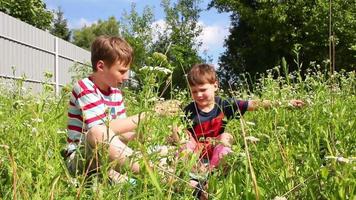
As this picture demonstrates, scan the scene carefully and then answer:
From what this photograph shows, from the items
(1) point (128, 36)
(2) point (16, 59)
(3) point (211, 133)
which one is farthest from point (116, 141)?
(1) point (128, 36)

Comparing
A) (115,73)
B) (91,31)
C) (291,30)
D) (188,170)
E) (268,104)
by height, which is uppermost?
(91,31)

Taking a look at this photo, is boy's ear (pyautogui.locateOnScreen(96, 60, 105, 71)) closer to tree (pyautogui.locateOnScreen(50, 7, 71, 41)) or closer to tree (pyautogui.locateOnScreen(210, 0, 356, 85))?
tree (pyautogui.locateOnScreen(210, 0, 356, 85))

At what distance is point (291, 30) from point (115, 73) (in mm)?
19243

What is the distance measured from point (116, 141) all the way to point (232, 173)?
2.20 ft

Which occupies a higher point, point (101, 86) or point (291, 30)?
point (291, 30)

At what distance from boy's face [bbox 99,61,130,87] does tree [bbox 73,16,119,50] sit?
2301 inches

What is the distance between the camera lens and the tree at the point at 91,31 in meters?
61.8

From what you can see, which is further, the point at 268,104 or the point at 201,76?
the point at 201,76

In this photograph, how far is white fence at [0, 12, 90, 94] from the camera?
1073 centimetres

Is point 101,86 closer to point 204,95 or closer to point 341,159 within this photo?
A: point 204,95

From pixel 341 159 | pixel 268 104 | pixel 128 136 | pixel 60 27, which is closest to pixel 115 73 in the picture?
pixel 128 136

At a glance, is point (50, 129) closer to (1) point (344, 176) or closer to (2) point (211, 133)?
(1) point (344, 176)

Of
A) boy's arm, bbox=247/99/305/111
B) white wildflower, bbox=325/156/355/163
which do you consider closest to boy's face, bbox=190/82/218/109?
boy's arm, bbox=247/99/305/111

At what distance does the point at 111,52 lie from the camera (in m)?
2.68
